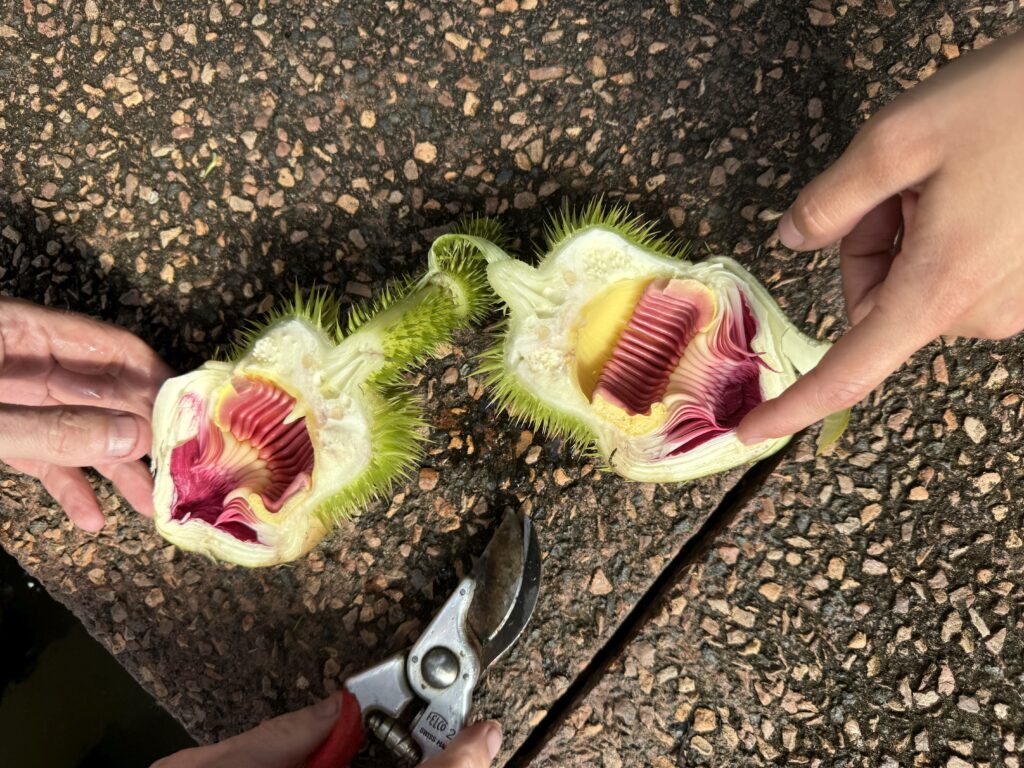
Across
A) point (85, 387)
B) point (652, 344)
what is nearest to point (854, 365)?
point (652, 344)

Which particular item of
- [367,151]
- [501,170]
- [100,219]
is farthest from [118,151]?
[501,170]

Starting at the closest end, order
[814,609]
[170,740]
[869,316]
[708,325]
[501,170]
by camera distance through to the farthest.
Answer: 1. [869,316]
2. [708,325]
3. [814,609]
4. [501,170]
5. [170,740]

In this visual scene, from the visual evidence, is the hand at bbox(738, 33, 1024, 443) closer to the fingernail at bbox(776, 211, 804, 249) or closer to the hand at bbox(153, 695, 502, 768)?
the fingernail at bbox(776, 211, 804, 249)

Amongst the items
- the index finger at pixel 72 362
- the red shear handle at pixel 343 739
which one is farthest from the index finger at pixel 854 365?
the index finger at pixel 72 362

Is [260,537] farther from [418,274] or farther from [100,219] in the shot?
[100,219]

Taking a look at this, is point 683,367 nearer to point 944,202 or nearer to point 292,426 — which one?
point 944,202

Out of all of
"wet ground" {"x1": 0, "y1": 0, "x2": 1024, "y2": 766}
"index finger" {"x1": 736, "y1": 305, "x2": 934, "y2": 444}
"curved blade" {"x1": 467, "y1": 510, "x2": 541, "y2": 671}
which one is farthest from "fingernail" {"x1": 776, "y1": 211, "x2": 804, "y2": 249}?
"curved blade" {"x1": 467, "y1": 510, "x2": 541, "y2": 671}
